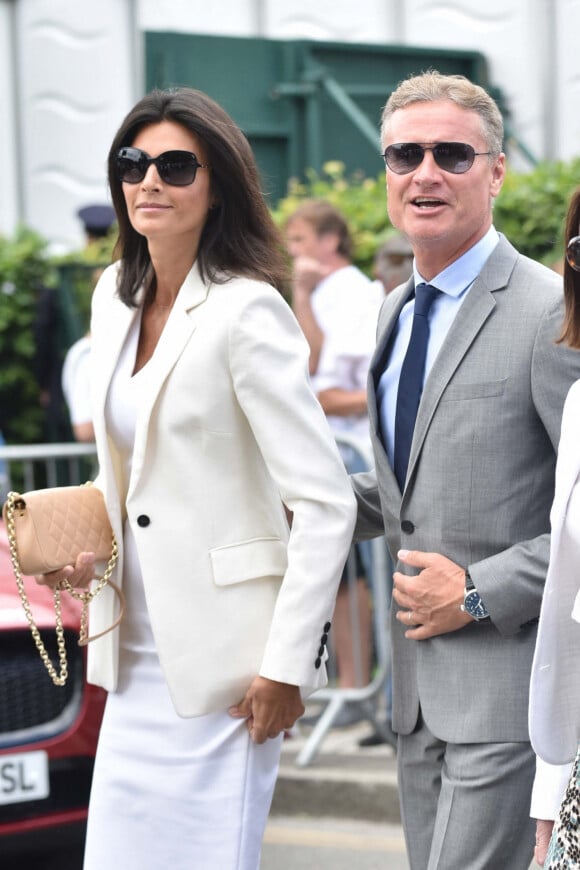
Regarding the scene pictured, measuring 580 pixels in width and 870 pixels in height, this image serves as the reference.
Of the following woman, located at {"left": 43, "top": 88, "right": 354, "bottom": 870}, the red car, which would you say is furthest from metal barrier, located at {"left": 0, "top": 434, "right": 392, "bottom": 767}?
woman, located at {"left": 43, "top": 88, "right": 354, "bottom": 870}

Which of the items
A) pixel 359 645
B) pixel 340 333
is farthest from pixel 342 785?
pixel 340 333

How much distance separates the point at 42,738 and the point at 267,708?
4.24ft

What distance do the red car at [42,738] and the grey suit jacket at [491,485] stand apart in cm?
145

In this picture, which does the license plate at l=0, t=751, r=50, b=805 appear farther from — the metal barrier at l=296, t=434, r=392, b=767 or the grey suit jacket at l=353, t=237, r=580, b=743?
the metal barrier at l=296, t=434, r=392, b=767

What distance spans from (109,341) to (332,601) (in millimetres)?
730

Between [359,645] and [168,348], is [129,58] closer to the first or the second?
[359,645]

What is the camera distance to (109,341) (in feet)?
10.6

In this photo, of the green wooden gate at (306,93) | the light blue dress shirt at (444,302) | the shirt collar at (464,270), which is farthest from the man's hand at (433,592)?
the green wooden gate at (306,93)

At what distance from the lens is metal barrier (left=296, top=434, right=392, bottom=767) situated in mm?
6016

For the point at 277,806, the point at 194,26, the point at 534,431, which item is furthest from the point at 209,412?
the point at 194,26

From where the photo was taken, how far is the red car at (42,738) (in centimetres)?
404

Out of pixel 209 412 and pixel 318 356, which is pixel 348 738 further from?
pixel 209 412

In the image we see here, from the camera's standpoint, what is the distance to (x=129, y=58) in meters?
13.0

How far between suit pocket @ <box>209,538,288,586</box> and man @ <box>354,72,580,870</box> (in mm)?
238
